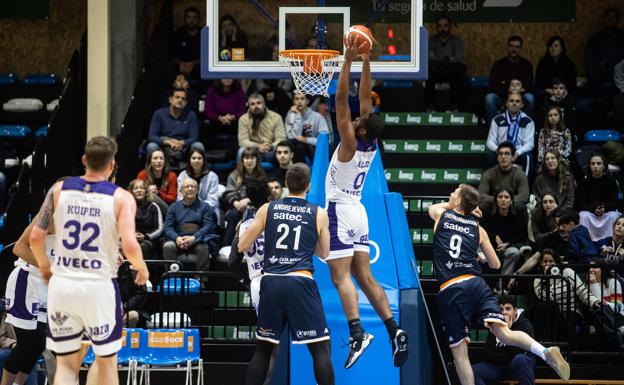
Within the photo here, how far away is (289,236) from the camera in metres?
8.90

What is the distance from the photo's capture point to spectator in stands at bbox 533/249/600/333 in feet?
40.5

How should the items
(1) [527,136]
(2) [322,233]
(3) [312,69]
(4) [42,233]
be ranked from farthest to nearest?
(1) [527,136] < (3) [312,69] < (2) [322,233] < (4) [42,233]

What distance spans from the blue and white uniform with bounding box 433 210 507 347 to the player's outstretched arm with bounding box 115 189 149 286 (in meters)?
3.55

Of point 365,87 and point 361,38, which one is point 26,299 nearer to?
point 365,87

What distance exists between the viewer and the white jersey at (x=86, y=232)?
303 inches

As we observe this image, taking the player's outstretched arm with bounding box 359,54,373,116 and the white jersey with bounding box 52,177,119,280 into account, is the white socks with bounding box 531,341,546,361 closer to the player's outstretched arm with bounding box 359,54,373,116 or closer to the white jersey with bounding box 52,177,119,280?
the player's outstretched arm with bounding box 359,54,373,116

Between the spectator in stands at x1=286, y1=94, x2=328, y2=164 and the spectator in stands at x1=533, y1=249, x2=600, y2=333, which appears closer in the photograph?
the spectator in stands at x1=533, y1=249, x2=600, y2=333

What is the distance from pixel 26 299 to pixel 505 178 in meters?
6.82

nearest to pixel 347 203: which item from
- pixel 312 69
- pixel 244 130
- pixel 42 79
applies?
pixel 312 69

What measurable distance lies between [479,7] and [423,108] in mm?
2178

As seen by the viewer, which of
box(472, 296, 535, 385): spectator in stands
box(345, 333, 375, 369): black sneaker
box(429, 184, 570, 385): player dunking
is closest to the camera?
box(345, 333, 375, 369): black sneaker

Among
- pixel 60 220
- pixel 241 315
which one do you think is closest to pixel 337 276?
pixel 60 220

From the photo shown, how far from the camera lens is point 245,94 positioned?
1641cm

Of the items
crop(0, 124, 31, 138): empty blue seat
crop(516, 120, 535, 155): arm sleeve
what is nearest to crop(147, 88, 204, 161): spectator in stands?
crop(0, 124, 31, 138): empty blue seat
